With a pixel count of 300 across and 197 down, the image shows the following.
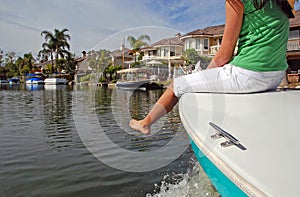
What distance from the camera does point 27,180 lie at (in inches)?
122

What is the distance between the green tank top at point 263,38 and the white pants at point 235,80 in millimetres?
40

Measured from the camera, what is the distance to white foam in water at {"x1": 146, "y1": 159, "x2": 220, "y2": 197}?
103 inches

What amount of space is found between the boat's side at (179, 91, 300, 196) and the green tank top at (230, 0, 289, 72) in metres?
0.22

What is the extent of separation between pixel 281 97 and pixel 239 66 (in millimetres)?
325

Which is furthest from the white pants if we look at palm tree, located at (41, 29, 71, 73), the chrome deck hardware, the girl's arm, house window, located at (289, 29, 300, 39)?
palm tree, located at (41, 29, 71, 73)

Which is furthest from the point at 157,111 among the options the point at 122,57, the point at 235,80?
the point at 122,57

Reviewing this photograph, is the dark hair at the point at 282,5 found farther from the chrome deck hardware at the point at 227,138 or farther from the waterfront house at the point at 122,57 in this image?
the waterfront house at the point at 122,57

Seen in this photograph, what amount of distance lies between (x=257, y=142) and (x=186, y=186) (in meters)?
1.82

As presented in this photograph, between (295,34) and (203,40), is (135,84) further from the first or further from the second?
(295,34)

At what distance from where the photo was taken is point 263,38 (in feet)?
5.62

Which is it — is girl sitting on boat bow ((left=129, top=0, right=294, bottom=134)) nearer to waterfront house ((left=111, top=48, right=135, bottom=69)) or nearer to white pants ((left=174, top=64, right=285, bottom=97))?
white pants ((left=174, top=64, right=285, bottom=97))

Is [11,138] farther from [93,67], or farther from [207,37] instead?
[207,37]

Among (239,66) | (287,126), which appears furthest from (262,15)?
(287,126)

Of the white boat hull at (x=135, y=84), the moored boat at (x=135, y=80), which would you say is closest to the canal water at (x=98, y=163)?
the white boat hull at (x=135, y=84)
